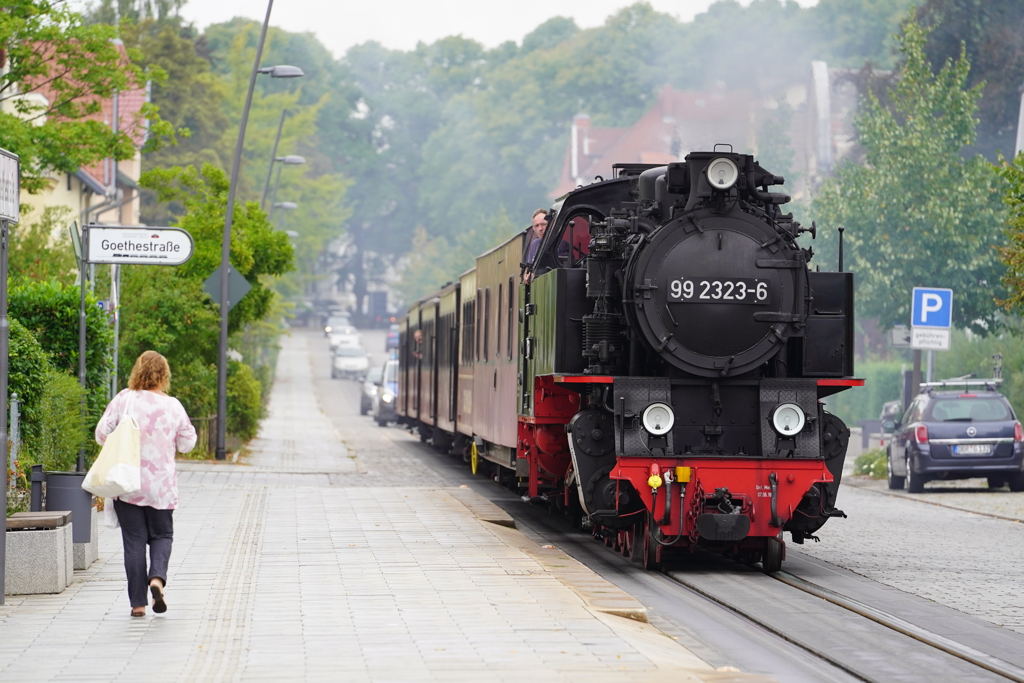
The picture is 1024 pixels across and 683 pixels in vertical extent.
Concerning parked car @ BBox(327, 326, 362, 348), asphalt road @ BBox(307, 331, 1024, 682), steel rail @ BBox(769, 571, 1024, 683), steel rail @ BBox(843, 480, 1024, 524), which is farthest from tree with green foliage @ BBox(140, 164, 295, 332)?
parked car @ BBox(327, 326, 362, 348)

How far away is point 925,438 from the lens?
23875 millimetres

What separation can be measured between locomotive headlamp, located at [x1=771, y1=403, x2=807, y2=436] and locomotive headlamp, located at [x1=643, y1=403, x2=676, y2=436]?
34.4 inches

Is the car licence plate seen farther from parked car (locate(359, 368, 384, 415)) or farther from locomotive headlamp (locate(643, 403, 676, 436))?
parked car (locate(359, 368, 384, 415))

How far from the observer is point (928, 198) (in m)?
35.5

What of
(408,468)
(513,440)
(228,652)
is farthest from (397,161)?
(228,652)

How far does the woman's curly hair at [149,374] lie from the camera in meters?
9.50

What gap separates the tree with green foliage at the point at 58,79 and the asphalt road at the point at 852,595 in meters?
8.81

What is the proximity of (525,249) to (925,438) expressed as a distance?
10432mm

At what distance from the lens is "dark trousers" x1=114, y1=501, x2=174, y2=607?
367 inches

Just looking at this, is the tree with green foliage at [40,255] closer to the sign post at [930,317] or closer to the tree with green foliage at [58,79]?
the tree with green foliage at [58,79]

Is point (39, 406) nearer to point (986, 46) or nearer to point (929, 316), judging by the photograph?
point (929, 316)

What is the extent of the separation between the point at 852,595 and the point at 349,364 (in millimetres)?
65799

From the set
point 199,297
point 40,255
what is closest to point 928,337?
point 199,297

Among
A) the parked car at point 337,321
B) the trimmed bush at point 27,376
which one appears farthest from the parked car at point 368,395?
the parked car at point 337,321
